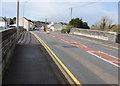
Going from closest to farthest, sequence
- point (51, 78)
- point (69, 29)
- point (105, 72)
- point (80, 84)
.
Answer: point (80, 84) → point (51, 78) → point (105, 72) → point (69, 29)

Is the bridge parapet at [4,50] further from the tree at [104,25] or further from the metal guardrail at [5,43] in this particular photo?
the tree at [104,25]

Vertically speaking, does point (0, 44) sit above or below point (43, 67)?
above

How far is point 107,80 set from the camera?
7.50 metres

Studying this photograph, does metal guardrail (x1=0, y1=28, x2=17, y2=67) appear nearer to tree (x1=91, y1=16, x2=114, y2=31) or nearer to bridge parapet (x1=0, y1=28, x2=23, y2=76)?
bridge parapet (x1=0, y1=28, x2=23, y2=76)

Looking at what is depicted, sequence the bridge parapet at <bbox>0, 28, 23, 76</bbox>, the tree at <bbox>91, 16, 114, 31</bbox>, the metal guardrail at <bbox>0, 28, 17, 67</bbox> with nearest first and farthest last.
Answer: the bridge parapet at <bbox>0, 28, 23, 76</bbox> → the metal guardrail at <bbox>0, 28, 17, 67</bbox> → the tree at <bbox>91, 16, 114, 31</bbox>

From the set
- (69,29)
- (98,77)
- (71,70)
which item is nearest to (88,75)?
(98,77)

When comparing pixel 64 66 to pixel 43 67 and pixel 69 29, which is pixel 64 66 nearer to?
pixel 43 67

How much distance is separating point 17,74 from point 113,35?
20408 millimetres

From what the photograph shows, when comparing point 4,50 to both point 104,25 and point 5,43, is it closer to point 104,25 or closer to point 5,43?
point 5,43

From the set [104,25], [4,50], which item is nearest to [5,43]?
[4,50]

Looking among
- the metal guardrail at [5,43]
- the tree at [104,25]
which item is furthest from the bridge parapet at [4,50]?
the tree at [104,25]

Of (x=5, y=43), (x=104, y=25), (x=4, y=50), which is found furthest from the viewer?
(x=104, y=25)

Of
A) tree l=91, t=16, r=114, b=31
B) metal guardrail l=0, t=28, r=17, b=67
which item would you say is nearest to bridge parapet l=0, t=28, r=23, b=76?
metal guardrail l=0, t=28, r=17, b=67

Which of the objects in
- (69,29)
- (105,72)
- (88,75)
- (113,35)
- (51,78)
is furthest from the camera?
(69,29)
